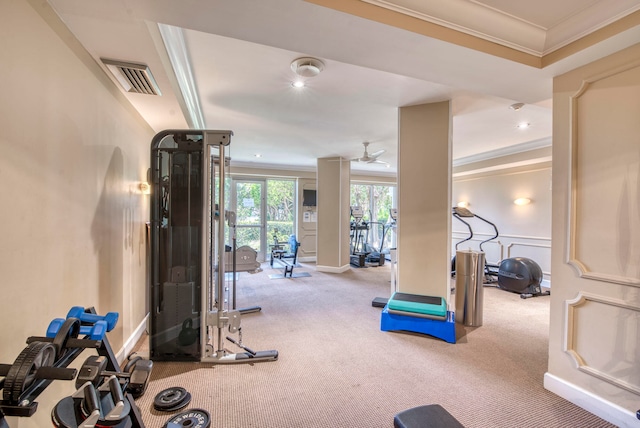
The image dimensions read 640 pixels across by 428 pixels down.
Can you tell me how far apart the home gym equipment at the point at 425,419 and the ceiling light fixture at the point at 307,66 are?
8.10 ft

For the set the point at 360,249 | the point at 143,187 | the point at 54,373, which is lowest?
the point at 360,249

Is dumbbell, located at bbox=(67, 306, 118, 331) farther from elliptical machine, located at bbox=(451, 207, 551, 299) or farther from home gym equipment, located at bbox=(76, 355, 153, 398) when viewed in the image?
elliptical machine, located at bbox=(451, 207, 551, 299)

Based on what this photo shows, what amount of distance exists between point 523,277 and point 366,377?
358 centimetres

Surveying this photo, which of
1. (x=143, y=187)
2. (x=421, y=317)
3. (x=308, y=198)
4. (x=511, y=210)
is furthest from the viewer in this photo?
(x=308, y=198)

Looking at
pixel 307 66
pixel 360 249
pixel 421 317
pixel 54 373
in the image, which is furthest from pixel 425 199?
pixel 360 249

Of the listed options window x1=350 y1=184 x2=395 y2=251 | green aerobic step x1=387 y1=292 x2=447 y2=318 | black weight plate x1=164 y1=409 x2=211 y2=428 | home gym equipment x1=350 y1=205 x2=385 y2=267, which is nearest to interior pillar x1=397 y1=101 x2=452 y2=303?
green aerobic step x1=387 y1=292 x2=447 y2=318

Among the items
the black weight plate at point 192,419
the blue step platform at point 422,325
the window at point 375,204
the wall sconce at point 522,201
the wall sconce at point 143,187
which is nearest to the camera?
the black weight plate at point 192,419

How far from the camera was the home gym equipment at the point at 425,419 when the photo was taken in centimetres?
123

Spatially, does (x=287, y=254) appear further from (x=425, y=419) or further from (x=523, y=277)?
(x=425, y=419)

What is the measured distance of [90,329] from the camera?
43.6 inches

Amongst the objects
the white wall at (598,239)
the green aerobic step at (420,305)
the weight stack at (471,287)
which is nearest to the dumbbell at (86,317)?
the green aerobic step at (420,305)

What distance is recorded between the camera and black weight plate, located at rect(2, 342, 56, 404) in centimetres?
78

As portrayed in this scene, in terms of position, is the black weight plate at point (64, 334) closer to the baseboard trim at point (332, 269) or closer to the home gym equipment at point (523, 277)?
the home gym equipment at point (523, 277)

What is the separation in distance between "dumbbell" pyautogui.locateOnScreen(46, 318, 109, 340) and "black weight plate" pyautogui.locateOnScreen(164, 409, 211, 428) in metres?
0.96
